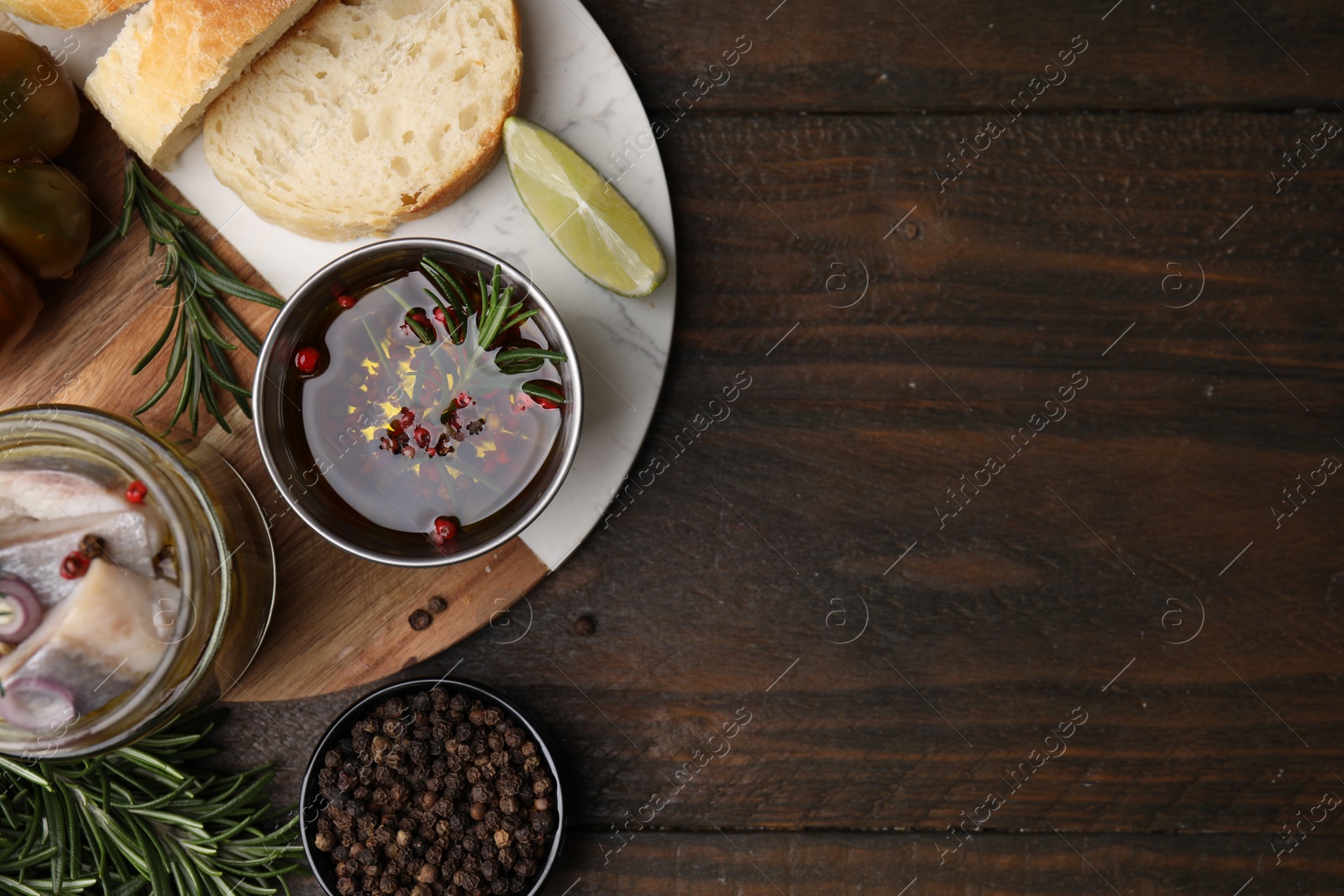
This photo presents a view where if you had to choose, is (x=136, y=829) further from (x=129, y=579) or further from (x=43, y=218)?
(x=43, y=218)

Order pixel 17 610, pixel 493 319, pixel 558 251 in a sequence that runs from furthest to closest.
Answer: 1. pixel 558 251
2. pixel 493 319
3. pixel 17 610

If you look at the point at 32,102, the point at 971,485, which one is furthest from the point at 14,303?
the point at 971,485

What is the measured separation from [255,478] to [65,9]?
54 cm

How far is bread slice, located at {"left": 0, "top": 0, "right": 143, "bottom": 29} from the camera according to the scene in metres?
0.98

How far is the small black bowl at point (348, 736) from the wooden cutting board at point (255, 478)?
32 mm

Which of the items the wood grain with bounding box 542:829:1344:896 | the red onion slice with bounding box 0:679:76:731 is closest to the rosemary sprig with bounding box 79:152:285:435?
the red onion slice with bounding box 0:679:76:731

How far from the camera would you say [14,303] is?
0.98 m

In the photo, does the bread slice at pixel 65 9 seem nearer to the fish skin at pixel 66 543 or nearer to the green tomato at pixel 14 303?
the green tomato at pixel 14 303

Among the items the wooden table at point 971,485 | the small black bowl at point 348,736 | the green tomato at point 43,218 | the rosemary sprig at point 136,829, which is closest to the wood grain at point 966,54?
the wooden table at point 971,485

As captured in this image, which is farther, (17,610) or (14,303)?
(14,303)

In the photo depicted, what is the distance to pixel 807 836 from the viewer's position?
45.0 inches

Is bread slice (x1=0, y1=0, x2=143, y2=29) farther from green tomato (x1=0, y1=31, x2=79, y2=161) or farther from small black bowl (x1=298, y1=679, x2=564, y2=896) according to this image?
small black bowl (x1=298, y1=679, x2=564, y2=896)

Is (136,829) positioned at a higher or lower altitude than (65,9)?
lower

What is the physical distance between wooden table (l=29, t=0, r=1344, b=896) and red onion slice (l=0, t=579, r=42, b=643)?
0.99 feet
